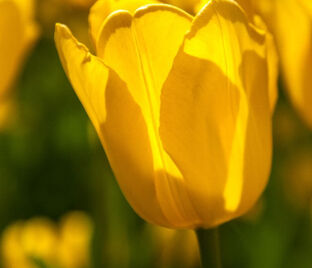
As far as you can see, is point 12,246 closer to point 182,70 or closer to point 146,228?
point 146,228

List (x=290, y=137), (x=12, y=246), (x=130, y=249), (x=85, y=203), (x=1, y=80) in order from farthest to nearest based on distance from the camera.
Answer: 1. (x=290, y=137)
2. (x=85, y=203)
3. (x=12, y=246)
4. (x=130, y=249)
5. (x=1, y=80)

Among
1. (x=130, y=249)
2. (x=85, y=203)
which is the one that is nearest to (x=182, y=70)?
(x=130, y=249)

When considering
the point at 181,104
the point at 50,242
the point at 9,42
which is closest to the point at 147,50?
the point at 181,104

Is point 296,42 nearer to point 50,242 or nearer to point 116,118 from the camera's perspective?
point 116,118

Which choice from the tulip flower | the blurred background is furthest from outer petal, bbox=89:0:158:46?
the blurred background

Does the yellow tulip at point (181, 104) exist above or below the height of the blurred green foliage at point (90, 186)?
above

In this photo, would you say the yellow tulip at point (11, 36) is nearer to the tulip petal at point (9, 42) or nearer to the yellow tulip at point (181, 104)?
the tulip petal at point (9, 42)

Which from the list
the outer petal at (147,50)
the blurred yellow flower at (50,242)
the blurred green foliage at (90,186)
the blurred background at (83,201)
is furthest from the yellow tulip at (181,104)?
the blurred yellow flower at (50,242)
